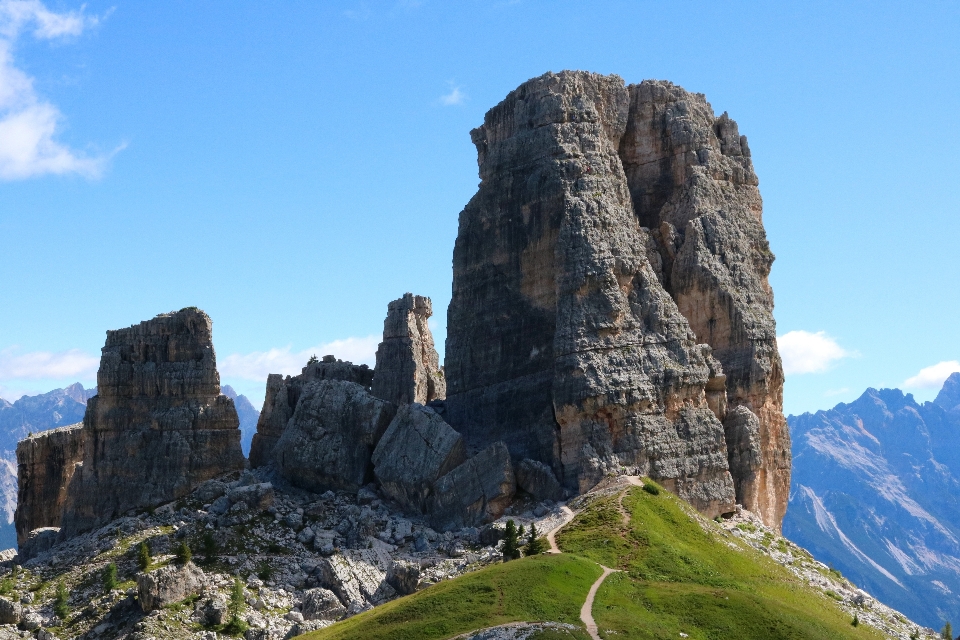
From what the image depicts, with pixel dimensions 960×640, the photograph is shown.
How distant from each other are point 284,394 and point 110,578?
32527 mm

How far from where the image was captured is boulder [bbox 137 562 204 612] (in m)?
78.9

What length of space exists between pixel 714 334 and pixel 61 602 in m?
54.6

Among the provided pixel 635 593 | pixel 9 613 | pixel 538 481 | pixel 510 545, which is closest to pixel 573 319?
pixel 538 481

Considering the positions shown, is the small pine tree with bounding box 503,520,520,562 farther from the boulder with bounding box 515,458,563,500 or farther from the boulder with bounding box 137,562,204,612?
the boulder with bounding box 137,562,204,612

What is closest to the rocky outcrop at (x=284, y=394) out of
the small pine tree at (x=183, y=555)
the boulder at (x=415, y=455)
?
the boulder at (x=415, y=455)

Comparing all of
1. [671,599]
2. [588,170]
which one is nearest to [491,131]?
[588,170]

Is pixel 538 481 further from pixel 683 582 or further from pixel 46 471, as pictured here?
pixel 46 471

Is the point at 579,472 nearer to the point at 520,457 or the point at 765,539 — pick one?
the point at 520,457

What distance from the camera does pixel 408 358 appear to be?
125 metres

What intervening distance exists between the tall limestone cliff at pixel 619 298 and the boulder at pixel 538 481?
55.4 inches

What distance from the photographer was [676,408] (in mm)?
94062

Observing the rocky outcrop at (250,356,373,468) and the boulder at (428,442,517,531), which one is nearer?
the boulder at (428,442,517,531)

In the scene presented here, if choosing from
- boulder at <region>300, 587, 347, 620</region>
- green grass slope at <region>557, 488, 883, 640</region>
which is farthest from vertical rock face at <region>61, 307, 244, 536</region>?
green grass slope at <region>557, 488, 883, 640</region>

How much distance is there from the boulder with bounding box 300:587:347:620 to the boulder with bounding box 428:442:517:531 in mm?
12336
